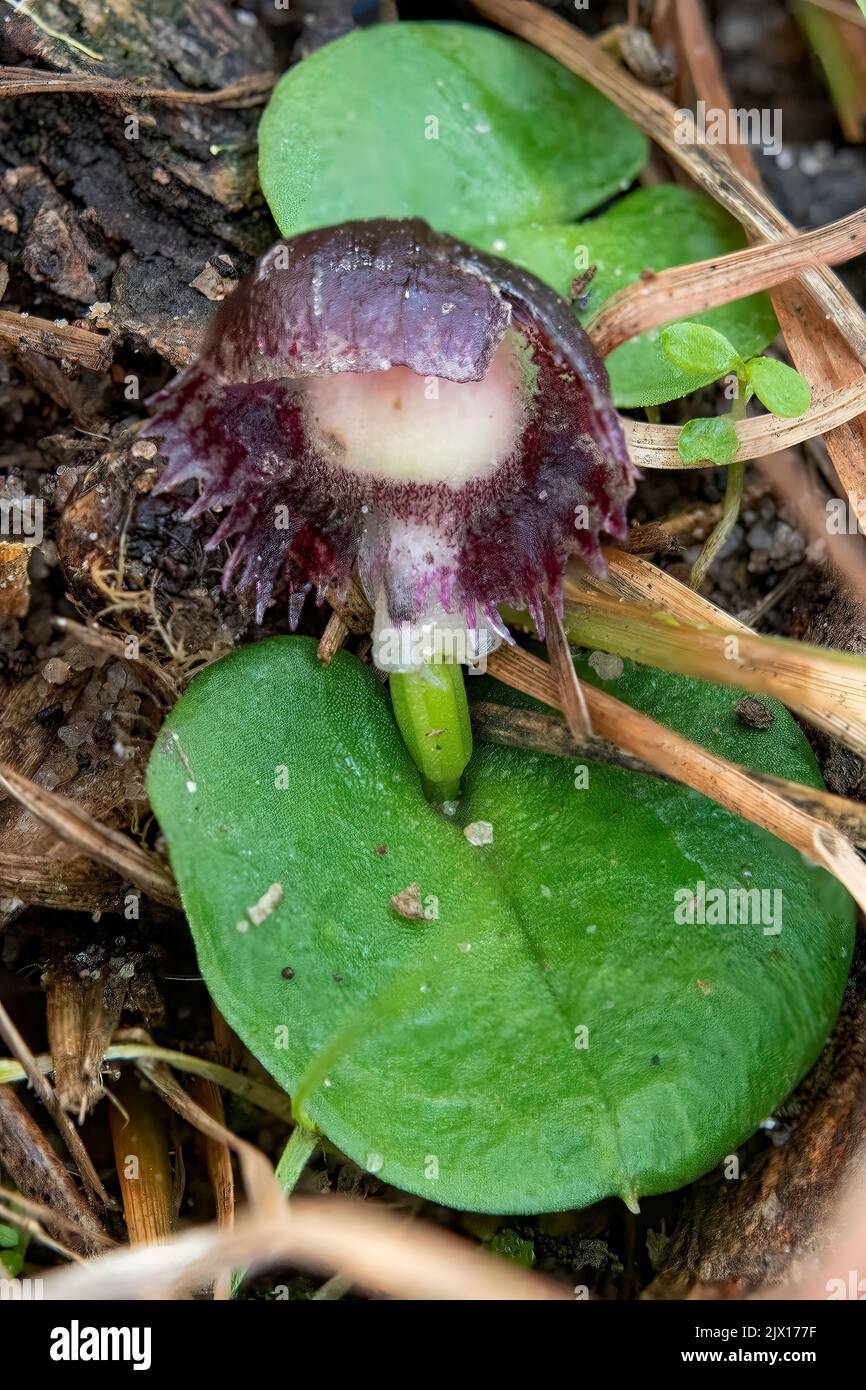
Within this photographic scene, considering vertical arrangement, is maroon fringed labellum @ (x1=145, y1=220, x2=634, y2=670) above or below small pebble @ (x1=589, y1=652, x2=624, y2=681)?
above

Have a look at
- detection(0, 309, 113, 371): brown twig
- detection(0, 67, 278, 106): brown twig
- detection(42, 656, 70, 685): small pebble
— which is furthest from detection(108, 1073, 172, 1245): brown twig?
detection(0, 67, 278, 106): brown twig

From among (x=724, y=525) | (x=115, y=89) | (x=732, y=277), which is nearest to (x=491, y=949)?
(x=724, y=525)

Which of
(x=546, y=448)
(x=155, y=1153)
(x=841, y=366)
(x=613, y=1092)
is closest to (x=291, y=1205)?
(x=155, y=1153)

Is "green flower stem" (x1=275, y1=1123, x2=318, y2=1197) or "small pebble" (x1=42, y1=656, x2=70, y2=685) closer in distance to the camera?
"green flower stem" (x1=275, y1=1123, x2=318, y2=1197)

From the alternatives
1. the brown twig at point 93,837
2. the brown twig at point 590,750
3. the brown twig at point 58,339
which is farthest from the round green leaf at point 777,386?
the brown twig at point 93,837

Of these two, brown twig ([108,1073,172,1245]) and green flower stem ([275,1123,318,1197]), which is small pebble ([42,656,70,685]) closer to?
brown twig ([108,1073,172,1245])

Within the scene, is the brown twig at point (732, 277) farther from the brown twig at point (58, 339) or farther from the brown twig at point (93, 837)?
the brown twig at point (93, 837)
